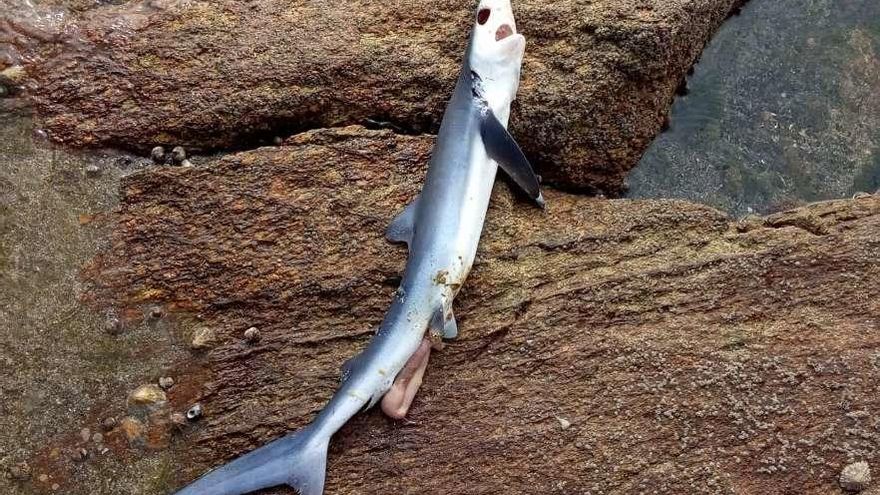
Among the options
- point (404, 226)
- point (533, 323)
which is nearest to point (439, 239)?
point (404, 226)

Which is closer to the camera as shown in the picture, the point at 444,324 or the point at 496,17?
the point at 444,324

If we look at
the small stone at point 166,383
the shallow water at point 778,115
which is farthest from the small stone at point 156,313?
the shallow water at point 778,115

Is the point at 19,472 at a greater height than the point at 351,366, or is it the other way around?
the point at 351,366

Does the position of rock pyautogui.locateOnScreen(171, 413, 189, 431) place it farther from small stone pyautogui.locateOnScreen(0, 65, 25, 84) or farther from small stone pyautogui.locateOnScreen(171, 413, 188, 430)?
small stone pyautogui.locateOnScreen(0, 65, 25, 84)

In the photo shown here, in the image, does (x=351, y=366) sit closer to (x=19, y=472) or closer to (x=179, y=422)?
(x=179, y=422)

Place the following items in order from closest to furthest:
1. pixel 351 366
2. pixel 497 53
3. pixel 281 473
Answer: pixel 281 473
pixel 351 366
pixel 497 53

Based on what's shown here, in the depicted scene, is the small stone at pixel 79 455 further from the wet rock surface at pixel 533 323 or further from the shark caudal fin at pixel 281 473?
the shark caudal fin at pixel 281 473

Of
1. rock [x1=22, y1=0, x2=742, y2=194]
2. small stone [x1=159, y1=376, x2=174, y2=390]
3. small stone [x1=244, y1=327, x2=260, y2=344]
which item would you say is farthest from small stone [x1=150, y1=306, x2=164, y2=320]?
rock [x1=22, y1=0, x2=742, y2=194]
